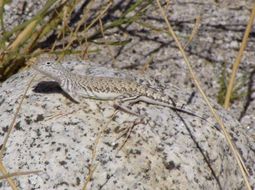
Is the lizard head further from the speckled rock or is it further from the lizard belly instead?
the lizard belly

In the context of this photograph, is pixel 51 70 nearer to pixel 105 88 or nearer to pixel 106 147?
pixel 105 88

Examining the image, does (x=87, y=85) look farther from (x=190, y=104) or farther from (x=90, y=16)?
(x=90, y=16)

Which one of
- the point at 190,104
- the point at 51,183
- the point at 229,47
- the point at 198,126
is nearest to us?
the point at 51,183

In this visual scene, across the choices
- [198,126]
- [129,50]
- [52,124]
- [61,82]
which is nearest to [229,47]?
[129,50]

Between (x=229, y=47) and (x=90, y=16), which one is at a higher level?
(x=90, y=16)

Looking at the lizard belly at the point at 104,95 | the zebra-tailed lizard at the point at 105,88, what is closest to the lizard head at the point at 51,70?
the zebra-tailed lizard at the point at 105,88

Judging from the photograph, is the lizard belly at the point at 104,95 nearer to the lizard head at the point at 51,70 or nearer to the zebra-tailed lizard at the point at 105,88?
the zebra-tailed lizard at the point at 105,88
